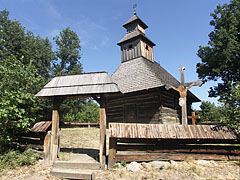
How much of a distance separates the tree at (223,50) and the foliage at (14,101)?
16464 mm

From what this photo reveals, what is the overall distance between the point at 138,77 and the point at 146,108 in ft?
9.02

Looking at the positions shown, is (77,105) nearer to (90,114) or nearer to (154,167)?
(90,114)

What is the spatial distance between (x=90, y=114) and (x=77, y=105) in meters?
3.10

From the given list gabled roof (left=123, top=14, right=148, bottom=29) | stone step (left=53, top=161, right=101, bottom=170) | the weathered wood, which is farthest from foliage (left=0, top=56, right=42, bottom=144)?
gabled roof (left=123, top=14, right=148, bottom=29)

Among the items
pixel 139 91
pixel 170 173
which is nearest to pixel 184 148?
pixel 170 173

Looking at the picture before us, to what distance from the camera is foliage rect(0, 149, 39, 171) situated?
Result: 5.87m

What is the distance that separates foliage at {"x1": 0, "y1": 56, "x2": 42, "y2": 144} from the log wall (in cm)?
751

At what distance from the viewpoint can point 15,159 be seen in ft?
20.2

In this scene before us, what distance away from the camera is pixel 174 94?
45.9ft

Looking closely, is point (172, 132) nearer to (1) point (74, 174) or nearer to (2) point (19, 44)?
(1) point (74, 174)

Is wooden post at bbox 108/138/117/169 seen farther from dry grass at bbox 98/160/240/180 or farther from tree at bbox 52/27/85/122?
tree at bbox 52/27/85/122

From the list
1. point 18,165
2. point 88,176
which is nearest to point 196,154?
point 88,176

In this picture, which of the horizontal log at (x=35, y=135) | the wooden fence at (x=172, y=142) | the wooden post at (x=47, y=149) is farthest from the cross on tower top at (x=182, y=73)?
the horizontal log at (x=35, y=135)

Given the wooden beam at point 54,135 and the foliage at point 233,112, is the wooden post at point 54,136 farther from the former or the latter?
the foliage at point 233,112
